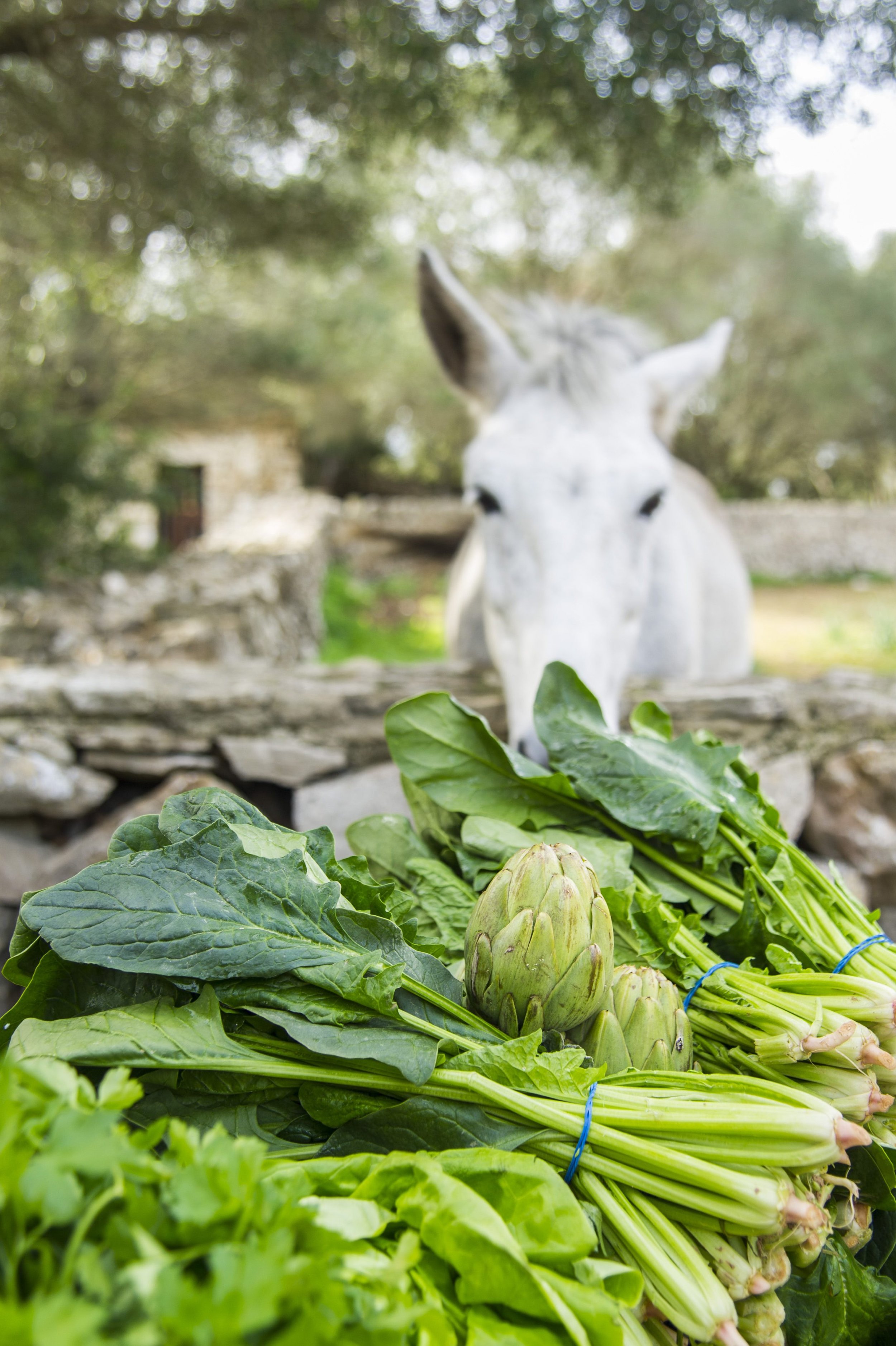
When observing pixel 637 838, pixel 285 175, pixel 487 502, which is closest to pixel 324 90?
pixel 285 175

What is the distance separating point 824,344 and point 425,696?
2144cm

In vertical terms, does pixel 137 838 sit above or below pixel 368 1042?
above

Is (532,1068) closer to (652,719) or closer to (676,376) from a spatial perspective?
(652,719)

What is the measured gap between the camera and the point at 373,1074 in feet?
3.05

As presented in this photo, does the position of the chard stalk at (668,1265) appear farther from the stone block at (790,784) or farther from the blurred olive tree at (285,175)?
the blurred olive tree at (285,175)

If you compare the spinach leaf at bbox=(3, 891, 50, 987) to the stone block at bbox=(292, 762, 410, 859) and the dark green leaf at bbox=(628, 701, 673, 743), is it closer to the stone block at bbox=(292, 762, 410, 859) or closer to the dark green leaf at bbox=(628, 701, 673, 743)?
the dark green leaf at bbox=(628, 701, 673, 743)

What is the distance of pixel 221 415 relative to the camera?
53.7ft

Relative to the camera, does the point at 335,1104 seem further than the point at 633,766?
No

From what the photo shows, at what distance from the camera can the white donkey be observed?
222 centimetres

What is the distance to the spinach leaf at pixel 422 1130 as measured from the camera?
91 centimetres

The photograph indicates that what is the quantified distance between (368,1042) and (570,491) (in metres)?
1.83

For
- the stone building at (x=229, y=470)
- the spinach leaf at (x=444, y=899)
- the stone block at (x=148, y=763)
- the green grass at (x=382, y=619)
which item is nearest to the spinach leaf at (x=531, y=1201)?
the spinach leaf at (x=444, y=899)

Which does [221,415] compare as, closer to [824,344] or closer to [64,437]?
[64,437]

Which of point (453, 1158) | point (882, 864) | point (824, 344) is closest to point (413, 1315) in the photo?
point (453, 1158)
